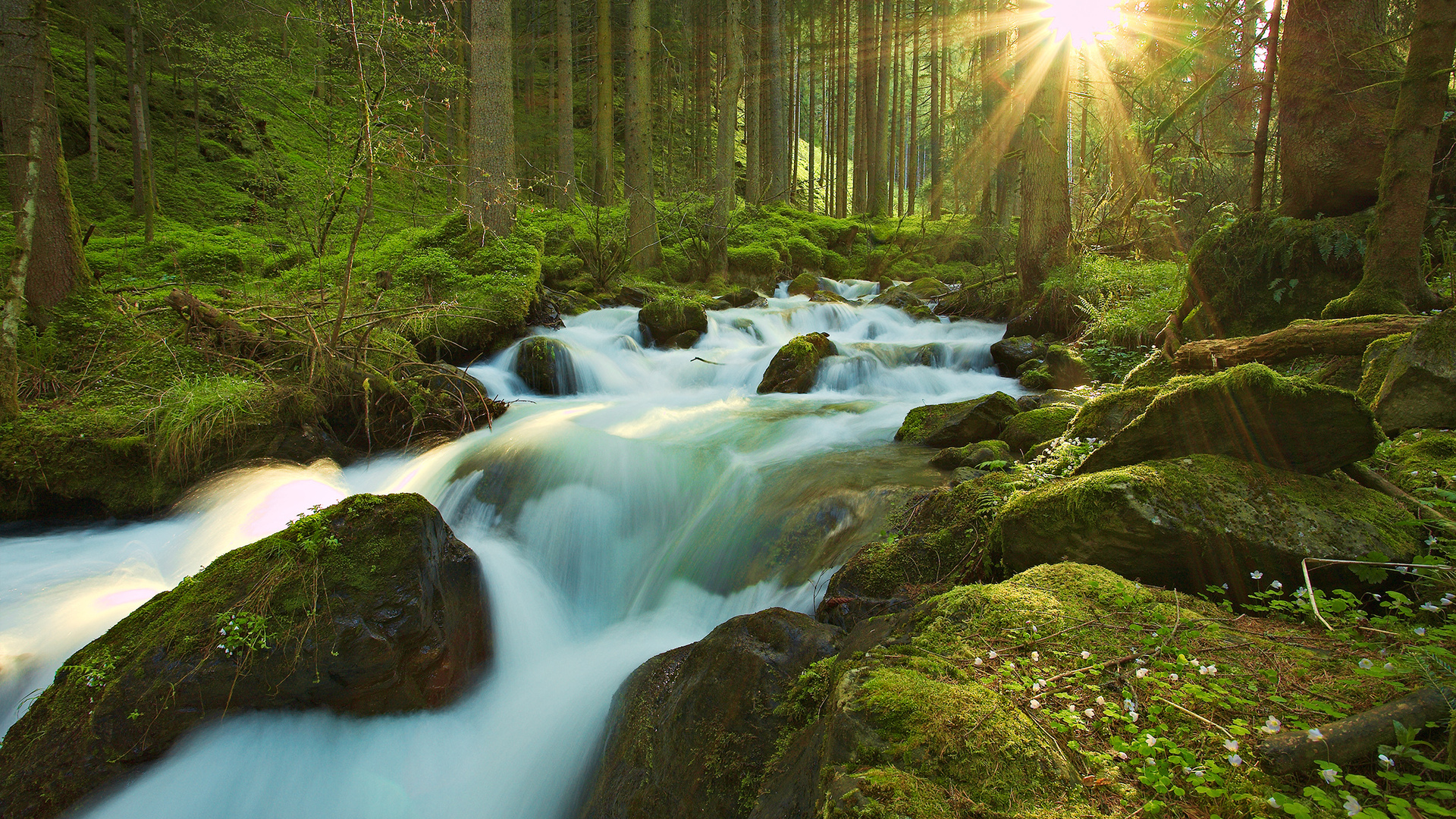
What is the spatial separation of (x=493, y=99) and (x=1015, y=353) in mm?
10287

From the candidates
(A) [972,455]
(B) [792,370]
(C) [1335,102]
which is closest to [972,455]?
(A) [972,455]

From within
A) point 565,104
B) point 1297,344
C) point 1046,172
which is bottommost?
point 1297,344

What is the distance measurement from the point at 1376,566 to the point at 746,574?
3389 mm

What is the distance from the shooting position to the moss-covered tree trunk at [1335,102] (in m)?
6.00

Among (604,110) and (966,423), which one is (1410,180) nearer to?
(966,423)

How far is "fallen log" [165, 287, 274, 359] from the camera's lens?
7.09m

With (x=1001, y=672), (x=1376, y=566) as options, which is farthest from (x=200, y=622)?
(x=1376, y=566)

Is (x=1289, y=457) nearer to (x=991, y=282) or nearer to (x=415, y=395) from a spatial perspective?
(x=415, y=395)

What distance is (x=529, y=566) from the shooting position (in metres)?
5.23

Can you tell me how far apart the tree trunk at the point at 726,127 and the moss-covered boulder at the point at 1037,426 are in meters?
13.0

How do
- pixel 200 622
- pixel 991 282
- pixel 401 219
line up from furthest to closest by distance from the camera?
pixel 401 219
pixel 991 282
pixel 200 622

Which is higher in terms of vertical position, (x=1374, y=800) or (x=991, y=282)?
(x=991, y=282)

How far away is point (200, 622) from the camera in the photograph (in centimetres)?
348

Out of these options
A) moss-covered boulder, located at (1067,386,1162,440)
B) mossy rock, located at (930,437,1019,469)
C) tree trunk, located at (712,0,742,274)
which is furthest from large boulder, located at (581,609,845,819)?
tree trunk, located at (712,0,742,274)
